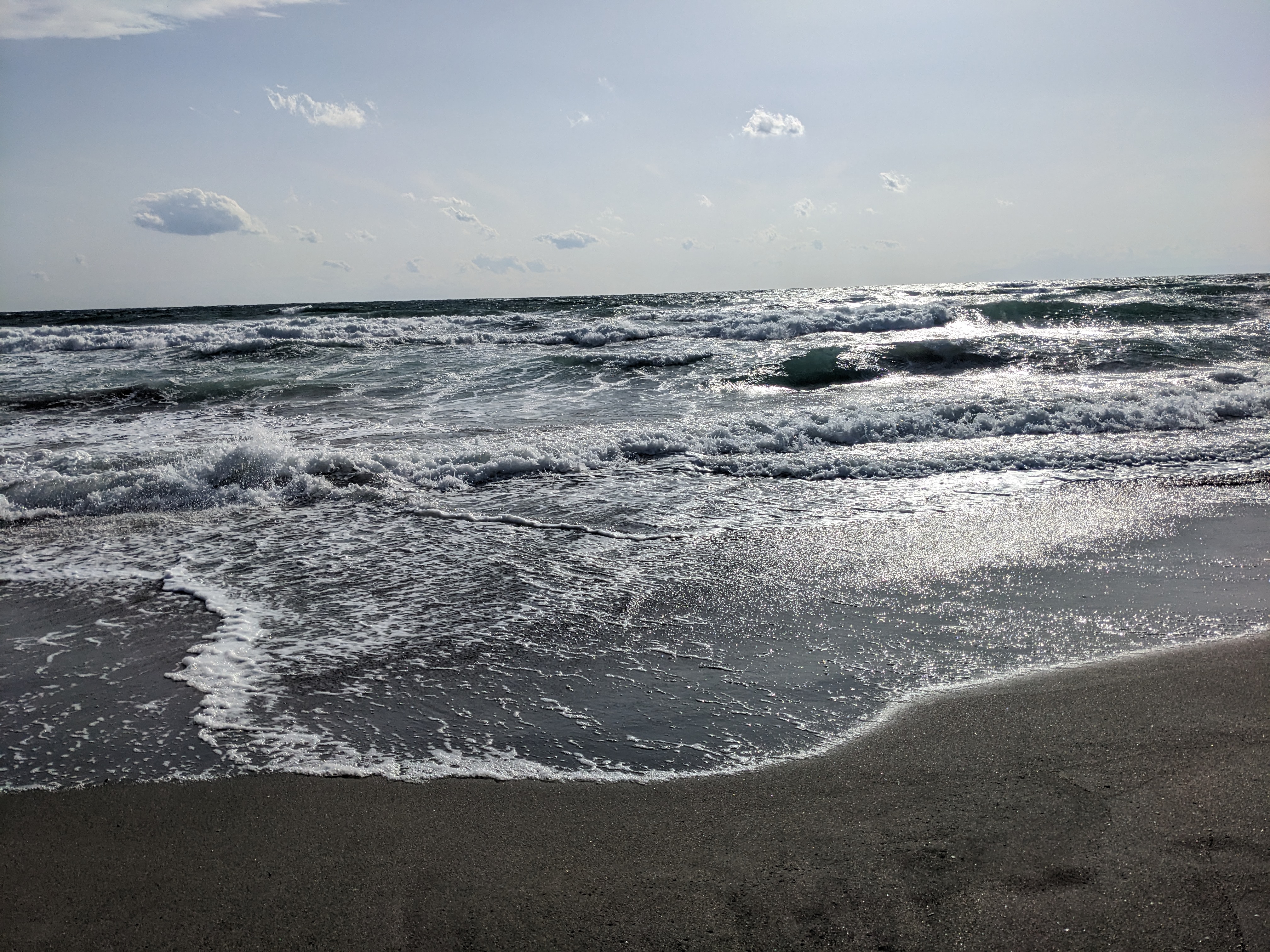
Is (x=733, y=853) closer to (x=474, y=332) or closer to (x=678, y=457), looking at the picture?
(x=678, y=457)

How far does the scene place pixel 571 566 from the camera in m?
4.94

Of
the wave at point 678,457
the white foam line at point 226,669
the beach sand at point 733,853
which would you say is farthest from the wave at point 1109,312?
the white foam line at point 226,669

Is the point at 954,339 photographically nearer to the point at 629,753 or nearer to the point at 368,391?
the point at 368,391

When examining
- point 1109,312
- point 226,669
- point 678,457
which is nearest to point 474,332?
point 678,457

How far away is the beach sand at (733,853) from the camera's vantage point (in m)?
1.99

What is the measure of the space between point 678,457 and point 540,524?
258cm

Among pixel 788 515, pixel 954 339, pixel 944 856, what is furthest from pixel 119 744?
pixel 954 339

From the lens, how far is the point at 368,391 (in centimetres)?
1410

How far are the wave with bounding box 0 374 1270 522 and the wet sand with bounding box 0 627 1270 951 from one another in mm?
4457

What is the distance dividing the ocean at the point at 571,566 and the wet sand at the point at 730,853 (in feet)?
0.66

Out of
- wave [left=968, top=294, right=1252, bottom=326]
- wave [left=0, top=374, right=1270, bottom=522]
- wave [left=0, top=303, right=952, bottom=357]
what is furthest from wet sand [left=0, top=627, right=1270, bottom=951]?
wave [left=968, top=294, right=1252, bottom=326]

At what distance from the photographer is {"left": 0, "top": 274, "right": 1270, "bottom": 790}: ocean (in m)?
3.10

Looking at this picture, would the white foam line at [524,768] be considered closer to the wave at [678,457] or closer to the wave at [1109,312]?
the wave at [678,457]

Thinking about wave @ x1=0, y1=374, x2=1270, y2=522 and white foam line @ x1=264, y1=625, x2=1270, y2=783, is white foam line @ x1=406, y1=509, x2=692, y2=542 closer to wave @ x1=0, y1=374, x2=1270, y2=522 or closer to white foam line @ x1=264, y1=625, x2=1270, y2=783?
wave @ x1=0, y1=374, x2=1270, y2=522
